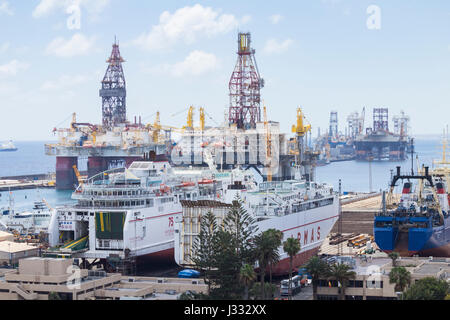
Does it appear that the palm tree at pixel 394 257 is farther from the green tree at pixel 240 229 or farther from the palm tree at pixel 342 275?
the green tree at pixel 240 229

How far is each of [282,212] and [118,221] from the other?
11.9m

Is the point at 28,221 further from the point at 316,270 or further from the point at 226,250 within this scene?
the point at 316,270

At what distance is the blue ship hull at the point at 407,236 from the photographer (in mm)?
57656

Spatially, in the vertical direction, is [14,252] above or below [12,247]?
below

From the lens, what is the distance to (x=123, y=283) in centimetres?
4447

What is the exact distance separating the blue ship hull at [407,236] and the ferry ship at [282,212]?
19.0ft

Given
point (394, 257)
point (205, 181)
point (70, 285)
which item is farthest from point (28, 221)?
point (394, 257)

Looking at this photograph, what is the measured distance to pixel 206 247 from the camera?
4753 cm

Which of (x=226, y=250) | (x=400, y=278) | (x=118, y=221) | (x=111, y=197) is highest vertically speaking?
(x=111, y=197)

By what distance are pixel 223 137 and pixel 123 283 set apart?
62.0m

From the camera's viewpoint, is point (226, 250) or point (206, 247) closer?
point (226, 250)

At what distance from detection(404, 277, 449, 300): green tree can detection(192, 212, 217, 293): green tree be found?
37.2 ft

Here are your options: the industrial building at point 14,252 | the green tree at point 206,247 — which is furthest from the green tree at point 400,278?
the industrial building at point 14,252
